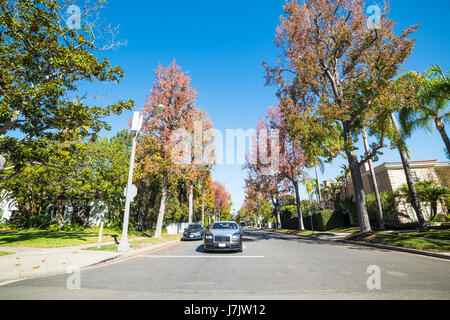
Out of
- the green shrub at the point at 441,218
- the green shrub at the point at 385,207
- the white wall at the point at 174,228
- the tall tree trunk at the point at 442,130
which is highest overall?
the tall tree trunk at the point at 442,130

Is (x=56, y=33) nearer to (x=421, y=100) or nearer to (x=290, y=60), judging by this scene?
(x=290, y=60)

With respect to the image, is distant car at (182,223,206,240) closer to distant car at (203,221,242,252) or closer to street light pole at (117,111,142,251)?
street light pole at (117,111,142,251)

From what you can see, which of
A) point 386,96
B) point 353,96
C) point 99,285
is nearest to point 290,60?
point 353,96

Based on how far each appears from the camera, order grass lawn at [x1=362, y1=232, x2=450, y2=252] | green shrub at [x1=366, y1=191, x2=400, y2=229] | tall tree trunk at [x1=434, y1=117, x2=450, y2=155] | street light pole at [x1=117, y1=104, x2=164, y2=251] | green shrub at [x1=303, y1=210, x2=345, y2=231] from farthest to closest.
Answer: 1. green shrub at [x1=303, y1=210, x2=345, y2=231]
2. green shrub at [x1=366, y1=191, x2=400, y2=229]
3. tall tree trunk at [x1=434, y1=117, x2=450, y2=155]
4. street light pole at [x1=117, y1=104, x2=164, y2=251]
5. grass lawn at [x1=362, y1=232, x2=450, y2=252]

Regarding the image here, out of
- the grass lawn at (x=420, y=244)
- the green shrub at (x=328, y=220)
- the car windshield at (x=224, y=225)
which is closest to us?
the grass lawn at (x=420, y=244)

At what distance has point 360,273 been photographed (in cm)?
532

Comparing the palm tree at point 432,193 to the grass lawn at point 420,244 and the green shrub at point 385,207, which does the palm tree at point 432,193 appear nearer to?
the green shrub at point 385,207

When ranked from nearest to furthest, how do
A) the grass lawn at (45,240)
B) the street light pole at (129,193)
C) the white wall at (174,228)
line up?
the street light pole at (129,193), the grass lawn at (45,240), the white wall at (174,228)

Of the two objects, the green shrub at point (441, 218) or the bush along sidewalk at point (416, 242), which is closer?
the bush along sidewalk at point (416, 242)

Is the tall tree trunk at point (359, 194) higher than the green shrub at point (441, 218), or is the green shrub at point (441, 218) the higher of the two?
the tall tree trunk at point (359, 194)
